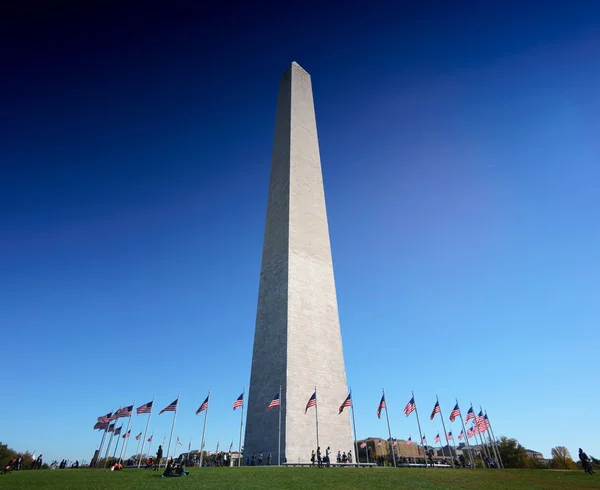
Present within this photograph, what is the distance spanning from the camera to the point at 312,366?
2789 centimetres

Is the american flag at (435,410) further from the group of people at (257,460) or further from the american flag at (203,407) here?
the american flag at (203,407)

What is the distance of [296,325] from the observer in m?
28.5

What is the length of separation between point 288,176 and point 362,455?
45.9 meters

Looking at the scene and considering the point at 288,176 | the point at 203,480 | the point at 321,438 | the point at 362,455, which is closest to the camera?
the point at 203,480

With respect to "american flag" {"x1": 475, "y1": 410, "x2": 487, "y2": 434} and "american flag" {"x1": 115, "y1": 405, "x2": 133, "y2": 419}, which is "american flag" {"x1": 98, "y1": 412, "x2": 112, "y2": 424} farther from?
"american flag" {"x1": 475, "y1": 410, "x2": 487, "y2": 434}

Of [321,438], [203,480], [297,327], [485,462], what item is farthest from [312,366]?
[485,462]

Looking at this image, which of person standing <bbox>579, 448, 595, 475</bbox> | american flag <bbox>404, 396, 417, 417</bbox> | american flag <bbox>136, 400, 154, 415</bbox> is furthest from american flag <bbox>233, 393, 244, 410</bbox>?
person standing <bbox>579, 448, 595, 475</bbox>

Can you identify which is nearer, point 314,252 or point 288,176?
point 314,252

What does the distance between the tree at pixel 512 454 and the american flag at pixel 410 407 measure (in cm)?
4270

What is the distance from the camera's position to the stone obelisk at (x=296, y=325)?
25.8 meters

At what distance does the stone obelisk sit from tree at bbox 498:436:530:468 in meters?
42.6

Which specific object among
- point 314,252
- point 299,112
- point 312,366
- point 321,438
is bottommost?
point 321,438

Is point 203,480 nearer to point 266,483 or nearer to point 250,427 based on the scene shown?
point 266,483

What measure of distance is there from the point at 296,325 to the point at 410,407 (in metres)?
9.58
